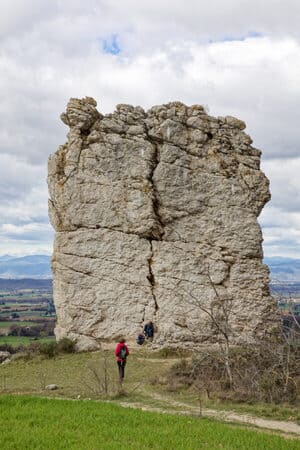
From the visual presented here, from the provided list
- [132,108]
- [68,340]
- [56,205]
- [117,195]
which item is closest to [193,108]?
[132,108]

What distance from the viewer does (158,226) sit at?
24.2 meters

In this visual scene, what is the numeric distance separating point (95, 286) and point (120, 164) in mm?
5384

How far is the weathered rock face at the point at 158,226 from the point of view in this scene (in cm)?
2333

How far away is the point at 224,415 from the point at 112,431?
342 centimetres

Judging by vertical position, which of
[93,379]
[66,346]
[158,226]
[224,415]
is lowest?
[224,415]

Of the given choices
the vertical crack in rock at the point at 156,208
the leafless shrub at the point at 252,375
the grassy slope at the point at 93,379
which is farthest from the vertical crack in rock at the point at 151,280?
the leafless shrub at the point at 252,375

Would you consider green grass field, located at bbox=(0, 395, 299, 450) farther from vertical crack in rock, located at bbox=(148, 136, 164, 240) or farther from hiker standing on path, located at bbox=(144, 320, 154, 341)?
vertical crack in rock, located at bbox=(148, 136, 164, 240)

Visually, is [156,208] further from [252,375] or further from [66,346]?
[252,375]

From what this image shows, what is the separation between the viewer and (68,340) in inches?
906

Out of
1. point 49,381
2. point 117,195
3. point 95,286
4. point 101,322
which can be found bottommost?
point 49,381

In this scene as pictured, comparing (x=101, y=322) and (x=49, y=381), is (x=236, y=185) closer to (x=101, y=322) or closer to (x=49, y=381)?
(x=101, y=322)

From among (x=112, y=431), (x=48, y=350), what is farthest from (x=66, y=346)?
(x=112, y=431)

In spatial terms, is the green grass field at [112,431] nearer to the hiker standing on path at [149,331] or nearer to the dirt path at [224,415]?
the dirt path at [224,415]

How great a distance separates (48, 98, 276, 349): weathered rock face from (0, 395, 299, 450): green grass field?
36.5 feet
